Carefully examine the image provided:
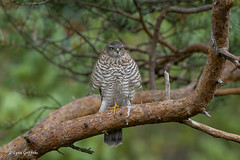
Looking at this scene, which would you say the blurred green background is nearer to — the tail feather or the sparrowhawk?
the tail feather

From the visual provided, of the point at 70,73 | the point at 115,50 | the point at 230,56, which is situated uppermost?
the point at 230,56

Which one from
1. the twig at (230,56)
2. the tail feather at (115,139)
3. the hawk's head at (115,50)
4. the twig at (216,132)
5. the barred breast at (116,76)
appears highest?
the twig at (230,56)

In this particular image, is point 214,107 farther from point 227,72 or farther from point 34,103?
point 34,103

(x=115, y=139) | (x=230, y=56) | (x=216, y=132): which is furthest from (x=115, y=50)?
(x=230, y=56)

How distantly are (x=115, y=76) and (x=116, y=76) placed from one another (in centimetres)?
1

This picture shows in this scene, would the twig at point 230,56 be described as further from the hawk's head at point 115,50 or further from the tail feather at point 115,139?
the tail feather at point 115,139

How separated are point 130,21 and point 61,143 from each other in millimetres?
2785

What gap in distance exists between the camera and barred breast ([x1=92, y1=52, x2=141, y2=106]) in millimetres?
4098

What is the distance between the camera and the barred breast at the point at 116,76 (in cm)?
410

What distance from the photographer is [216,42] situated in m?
2.25

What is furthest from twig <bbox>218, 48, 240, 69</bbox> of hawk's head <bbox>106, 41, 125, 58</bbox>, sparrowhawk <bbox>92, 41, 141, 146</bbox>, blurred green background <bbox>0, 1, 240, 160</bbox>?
hawk's head <bbox>106, 41, 125, 58</bbox>

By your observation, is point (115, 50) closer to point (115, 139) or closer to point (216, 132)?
point (115, 139)

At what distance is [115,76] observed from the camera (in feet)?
13.5

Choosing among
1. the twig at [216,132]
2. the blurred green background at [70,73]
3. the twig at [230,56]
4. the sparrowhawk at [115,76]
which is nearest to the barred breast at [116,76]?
the sparrowhawk at [115,76]
